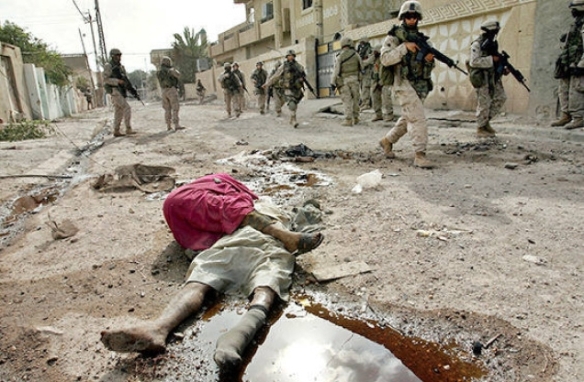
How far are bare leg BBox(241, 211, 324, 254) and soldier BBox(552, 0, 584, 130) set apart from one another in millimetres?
4967

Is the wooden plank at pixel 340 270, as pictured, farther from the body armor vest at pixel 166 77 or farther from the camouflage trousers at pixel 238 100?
the camouflage trousers at pixel 238 100

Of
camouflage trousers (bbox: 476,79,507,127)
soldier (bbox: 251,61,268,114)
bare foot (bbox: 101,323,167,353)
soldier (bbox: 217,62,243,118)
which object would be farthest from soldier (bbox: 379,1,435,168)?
soldier (bbox: 251,61,268,114)

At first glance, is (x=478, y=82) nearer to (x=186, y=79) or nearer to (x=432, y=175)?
(x=432, y=175)

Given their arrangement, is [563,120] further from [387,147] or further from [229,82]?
[229,82]

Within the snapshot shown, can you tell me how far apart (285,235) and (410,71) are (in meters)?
2.61

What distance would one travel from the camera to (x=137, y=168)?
180 inches

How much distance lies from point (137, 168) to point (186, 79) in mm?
34351

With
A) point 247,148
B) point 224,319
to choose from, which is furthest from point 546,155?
point 224,319

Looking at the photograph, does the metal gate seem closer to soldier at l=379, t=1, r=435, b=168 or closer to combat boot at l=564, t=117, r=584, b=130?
combat boot at l=564, t=117, r=584, b=130

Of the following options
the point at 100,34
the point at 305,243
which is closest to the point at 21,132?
the point at 305,243

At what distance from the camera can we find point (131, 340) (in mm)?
1482

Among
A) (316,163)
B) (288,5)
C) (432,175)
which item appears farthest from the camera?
(288,5)

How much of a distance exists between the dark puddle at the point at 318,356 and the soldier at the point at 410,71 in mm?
2822

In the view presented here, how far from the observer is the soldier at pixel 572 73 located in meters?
5.29
